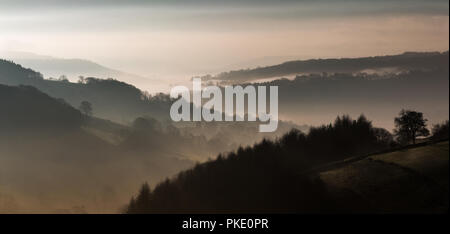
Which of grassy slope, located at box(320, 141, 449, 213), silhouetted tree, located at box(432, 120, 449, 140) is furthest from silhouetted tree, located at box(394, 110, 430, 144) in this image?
grassy slope, located at box(320, 141, 449, 213)

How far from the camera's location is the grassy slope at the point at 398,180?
307 feet

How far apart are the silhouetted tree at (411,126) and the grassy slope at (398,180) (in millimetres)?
53806

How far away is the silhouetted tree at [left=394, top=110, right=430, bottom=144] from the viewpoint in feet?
557

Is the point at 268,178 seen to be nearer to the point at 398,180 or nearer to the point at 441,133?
the point at 398,180

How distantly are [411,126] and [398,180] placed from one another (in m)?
73.1

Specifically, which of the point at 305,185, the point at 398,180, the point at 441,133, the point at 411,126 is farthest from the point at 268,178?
the point at 411,126

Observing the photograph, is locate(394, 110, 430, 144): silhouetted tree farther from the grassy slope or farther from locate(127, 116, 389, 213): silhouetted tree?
the grassy slope

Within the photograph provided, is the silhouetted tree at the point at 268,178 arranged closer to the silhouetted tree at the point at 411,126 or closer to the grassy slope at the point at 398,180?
the grassy slope at the point at 398,180

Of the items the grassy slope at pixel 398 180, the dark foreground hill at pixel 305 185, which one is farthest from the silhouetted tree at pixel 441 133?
the dark foreground hill at pixel 305 185

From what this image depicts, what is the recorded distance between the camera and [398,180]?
103 m

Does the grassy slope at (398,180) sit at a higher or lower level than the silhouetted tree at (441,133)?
lower

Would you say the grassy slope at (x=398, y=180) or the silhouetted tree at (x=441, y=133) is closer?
the grassy slope at (x=398, y=180)

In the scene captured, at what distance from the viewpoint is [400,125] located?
572 feet
